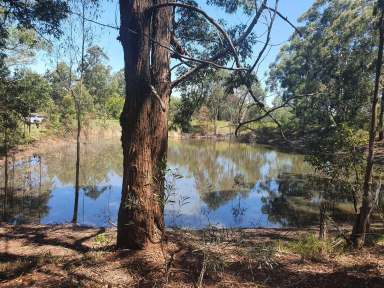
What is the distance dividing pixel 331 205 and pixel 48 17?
929 cm

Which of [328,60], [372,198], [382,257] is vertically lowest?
[382,257]

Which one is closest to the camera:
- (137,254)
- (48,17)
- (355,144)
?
(137,254)

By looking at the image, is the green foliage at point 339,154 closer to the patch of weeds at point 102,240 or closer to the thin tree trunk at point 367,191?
the thin tree trunk at point 367,191

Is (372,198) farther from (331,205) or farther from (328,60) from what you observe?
(328,60)

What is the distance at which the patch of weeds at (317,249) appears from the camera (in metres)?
4.76

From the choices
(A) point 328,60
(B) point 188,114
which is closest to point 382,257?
(B) point 188,114

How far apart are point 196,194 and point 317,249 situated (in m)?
9.38

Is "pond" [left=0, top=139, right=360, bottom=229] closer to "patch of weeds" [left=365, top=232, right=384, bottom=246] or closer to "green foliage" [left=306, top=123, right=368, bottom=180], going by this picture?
"green foliage" [left=306, top=123, right=368, bottom=180]

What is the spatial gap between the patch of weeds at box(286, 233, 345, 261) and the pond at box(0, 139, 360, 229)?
1584 mm

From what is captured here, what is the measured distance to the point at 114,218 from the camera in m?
10.6

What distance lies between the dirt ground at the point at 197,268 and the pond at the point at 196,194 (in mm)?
962

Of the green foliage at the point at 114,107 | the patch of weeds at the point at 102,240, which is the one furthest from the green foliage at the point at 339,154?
the green foliage at the point at 114,107

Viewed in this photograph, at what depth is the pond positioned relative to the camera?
10797 mm

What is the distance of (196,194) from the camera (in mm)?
14391
